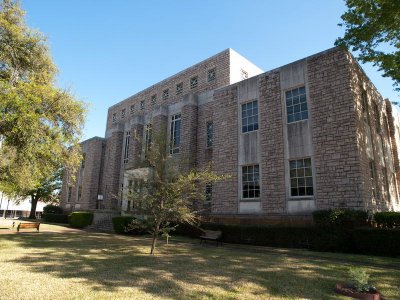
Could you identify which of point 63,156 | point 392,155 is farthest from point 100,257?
point 392,155

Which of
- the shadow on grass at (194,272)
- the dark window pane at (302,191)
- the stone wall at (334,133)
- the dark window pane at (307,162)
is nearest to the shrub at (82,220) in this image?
the shadow on grass at (194,272)

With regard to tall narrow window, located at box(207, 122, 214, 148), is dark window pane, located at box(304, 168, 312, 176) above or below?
below

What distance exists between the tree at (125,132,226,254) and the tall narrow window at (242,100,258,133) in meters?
7.35

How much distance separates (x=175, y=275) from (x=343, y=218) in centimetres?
832

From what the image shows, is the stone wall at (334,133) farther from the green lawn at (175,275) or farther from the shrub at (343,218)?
the green lawn at (175,275)

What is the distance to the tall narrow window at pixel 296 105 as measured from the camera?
1579 cm

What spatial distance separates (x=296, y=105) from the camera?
1616 cm

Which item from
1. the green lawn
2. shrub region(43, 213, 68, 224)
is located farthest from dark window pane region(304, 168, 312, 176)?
shrub region(43, 213, 68, 224)

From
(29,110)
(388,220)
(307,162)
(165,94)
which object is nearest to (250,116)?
(307,162)

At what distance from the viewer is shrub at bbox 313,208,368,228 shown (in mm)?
12078

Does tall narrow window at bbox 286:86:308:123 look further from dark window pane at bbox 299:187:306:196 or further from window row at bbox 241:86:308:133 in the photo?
dark window pane at bbox 299:187:306:196

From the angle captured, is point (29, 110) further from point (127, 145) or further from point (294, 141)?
point (127, 145)

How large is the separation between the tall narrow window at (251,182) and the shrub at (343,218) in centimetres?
440

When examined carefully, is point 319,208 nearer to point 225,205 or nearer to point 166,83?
point 225,205
